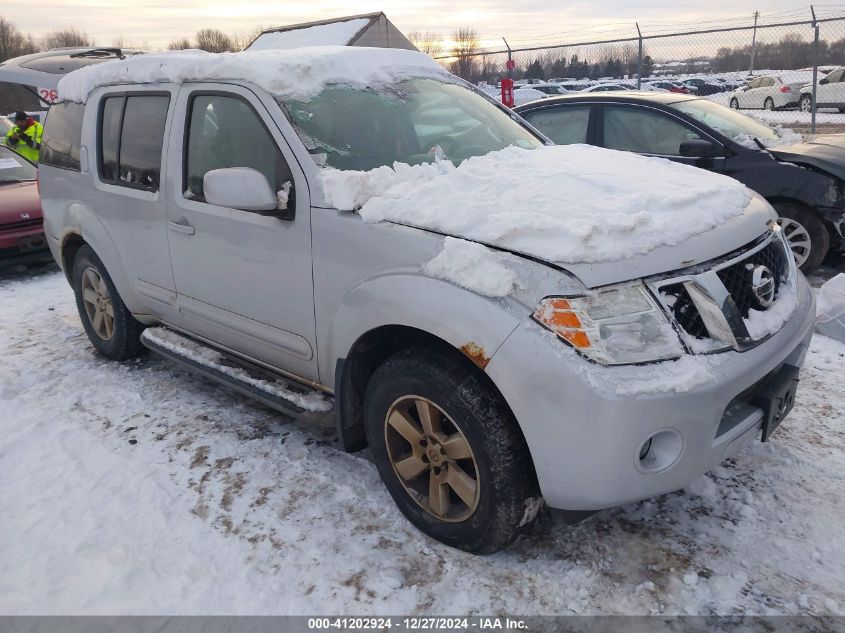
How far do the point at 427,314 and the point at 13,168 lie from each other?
7807 millimetres

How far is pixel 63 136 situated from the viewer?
463 centimetres

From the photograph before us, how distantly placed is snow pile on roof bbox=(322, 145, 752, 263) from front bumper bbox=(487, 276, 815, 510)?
1.20 feet

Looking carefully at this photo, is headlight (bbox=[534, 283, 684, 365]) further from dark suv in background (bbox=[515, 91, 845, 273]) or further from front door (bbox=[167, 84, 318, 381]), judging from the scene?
dark suv in background (bbox=[515, 91, 845, 273])

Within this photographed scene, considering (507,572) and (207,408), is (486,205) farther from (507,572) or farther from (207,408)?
(207,408)

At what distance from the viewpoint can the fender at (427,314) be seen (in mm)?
2229

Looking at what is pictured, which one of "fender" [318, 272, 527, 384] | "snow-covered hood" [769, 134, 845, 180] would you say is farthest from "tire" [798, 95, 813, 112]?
"fender" [318, 272, 527, 384]

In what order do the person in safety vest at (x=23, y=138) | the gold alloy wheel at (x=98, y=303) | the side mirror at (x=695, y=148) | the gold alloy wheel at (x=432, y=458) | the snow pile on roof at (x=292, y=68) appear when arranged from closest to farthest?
the gold alloy wheel at (x=432, y=458)
the snow pile on roof at (x=292, y=68)
the gold alloy wheel at (x=98, y=303)
the side mirror at (x=695, y=148)
the person in safety vest at (x=23, y=138)

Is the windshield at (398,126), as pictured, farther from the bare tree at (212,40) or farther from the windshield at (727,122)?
the bare tree at (212,40)

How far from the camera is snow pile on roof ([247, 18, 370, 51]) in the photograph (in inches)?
724

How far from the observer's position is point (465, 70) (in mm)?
17672

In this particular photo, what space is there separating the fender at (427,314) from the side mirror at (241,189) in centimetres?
58

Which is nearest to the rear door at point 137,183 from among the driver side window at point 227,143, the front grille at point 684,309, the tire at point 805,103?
the driver side window at point 227,143

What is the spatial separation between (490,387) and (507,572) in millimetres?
731

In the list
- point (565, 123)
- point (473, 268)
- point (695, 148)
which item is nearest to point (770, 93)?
point (565, 123)
